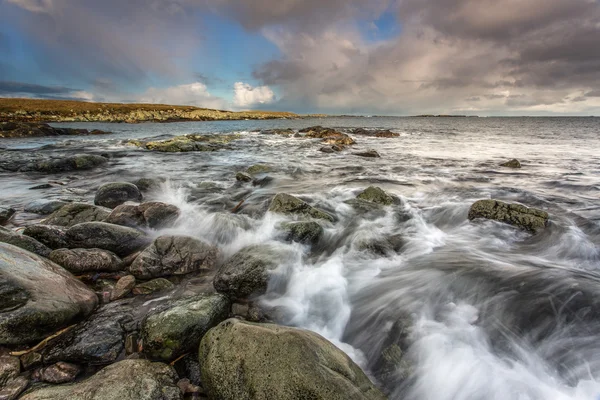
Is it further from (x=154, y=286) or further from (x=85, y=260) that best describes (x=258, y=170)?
(x=154, y=286)

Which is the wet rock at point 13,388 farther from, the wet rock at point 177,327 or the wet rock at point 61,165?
the wet rock at point 61,165

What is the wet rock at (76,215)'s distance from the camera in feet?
20.8

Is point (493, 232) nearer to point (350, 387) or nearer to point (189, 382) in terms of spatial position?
point (350, 387)

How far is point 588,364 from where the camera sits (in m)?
3.26

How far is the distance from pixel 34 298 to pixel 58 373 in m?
0.96

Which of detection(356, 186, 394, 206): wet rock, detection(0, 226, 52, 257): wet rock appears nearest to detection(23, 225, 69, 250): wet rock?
detection(0, 226, 52, 257): wet rock

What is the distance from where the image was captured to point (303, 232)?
6422 millimetres

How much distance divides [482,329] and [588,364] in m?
1.04

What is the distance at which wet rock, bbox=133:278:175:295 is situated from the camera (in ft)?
14.6

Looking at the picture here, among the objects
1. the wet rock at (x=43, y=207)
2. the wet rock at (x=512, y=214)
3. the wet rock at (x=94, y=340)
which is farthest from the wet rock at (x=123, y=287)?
the wet rock at (x=512, y=214)

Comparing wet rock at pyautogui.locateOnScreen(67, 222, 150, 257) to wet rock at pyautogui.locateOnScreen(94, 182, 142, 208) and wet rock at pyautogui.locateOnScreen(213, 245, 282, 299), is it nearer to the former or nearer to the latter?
wet rock at pyautogui.locateOnScreen(213, 245, 282, 299)

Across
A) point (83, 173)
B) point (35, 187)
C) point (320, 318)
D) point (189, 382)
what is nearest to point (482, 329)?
point (320, 318)

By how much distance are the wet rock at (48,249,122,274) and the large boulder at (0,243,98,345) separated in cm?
56

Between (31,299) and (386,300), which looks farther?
(386,300)
